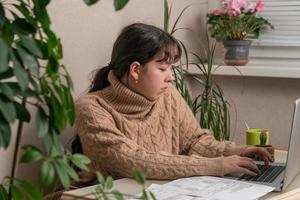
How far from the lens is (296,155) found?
167 cm

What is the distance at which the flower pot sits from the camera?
287 centimetres

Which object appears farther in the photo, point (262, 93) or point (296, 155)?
point (262, 93)

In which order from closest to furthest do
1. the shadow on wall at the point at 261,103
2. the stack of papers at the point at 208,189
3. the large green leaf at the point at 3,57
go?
the large green leaf at the point at 3,57 → the stack of papers at the point at 208,189 → the shadow on wall at the point at 261,103

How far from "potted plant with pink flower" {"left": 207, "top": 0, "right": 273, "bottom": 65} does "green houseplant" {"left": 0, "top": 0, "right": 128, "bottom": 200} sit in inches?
76.1

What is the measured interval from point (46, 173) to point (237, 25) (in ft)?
7.10

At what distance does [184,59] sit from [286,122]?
2.05 ft

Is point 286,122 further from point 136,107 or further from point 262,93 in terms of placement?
point 136,107

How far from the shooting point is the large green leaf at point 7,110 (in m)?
0.81

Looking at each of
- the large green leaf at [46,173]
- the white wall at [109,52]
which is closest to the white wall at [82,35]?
the white wall at [109,52]

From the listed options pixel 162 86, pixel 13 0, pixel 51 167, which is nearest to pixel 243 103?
pixel 162 86

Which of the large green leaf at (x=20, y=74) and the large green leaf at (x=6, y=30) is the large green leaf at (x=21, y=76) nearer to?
the large green leaf at (x=20, y=74)

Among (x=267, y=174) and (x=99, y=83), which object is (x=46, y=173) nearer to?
(x=267, y=174)

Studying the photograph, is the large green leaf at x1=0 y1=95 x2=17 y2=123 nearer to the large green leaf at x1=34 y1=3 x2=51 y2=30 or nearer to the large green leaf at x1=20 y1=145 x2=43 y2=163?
the large green leaf at x1=20 y1=145 x2=43 y2=163

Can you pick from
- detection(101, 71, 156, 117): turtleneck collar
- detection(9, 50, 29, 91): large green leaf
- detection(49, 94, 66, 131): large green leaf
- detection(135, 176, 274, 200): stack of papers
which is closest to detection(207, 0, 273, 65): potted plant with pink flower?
detection(101, 71, 156, 117): turtleneck collar
